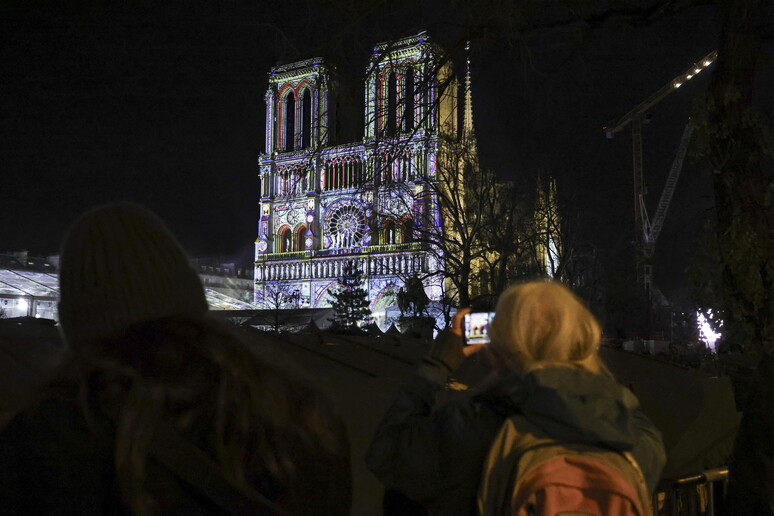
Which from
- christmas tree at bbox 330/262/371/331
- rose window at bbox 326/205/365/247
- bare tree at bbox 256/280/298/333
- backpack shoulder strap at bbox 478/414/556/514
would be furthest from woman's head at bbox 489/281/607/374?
rose window at bbox 326/205/365/247

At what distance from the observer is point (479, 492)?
2.30 meters

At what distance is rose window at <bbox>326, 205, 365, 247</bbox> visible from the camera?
6538 cm

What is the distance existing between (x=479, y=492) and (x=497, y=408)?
0.94 ft

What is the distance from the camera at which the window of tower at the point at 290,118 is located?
66125 mm

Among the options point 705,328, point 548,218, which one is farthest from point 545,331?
point 548,218

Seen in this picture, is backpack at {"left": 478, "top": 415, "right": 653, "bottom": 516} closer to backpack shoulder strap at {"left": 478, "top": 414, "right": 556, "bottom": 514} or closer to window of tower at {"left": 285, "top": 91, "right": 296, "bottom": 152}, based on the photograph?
backpack shoulder strap at {"left": 478, "top": 414, "right": 556, "bottom": 514}

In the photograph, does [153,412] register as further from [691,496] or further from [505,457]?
[691,496]

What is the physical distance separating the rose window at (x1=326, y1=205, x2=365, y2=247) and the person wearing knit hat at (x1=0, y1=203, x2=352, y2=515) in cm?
6349

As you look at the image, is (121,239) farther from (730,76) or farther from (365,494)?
(730,76)

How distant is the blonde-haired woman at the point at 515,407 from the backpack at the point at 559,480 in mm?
66

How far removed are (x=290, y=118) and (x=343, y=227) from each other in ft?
39.0

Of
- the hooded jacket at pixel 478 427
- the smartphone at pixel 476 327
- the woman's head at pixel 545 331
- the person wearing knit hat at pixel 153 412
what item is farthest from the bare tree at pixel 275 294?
the person wearing knit hat at pixel 153 412

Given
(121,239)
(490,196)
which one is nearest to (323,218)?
(490,196)

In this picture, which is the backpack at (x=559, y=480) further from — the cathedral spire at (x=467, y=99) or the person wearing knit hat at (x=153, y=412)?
the cathedral spire at (x=467, y=99)
